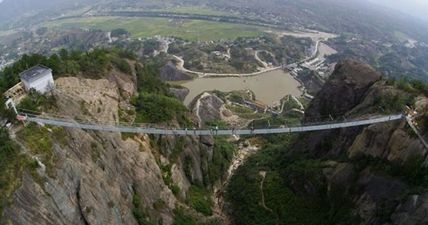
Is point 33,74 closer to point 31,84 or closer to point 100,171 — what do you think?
point 31,84

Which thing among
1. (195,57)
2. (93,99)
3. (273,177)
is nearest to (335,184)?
(273,177)

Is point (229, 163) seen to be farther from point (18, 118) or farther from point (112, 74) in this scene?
point (18, 118)

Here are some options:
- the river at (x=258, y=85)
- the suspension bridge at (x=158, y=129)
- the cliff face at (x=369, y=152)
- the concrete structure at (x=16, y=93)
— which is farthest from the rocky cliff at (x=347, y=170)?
the river at (x=258, y=85)

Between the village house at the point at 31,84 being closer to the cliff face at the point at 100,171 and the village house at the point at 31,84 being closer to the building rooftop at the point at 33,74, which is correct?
the building rooftop at the point at 33,74

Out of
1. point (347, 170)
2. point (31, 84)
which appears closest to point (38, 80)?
point (31, 84)

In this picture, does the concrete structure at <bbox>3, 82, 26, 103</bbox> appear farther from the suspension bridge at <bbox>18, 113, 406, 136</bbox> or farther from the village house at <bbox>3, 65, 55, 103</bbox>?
the suspension bridge at <bbox>18, 113, 406, 136</bbox>

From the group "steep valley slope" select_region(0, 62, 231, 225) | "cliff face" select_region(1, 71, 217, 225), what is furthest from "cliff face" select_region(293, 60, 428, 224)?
"cliff face" select_region(1, 71, 217, 225)
